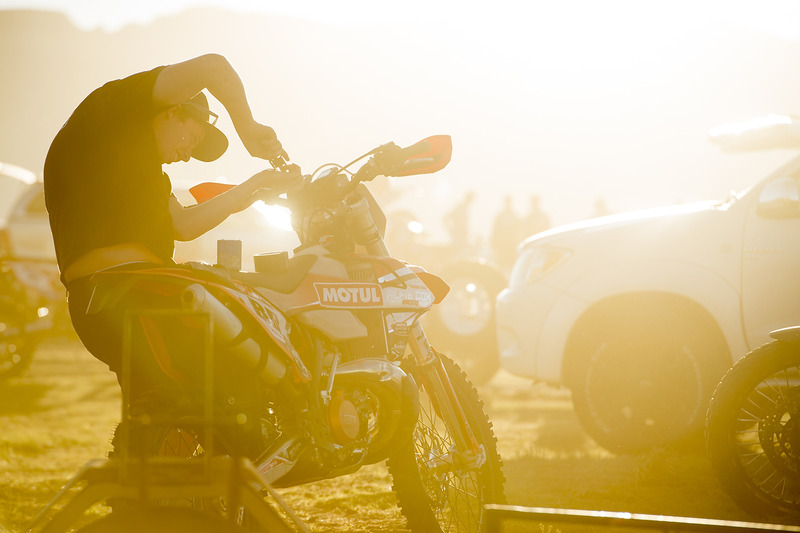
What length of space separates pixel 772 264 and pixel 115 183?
4.24m

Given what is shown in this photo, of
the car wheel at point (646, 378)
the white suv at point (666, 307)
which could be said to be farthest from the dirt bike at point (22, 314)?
the car wheel at point (646, 378)

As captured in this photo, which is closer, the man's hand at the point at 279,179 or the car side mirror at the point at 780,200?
the man's hand at the point at 279,179

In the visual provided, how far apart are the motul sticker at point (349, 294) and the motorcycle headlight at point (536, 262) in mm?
3220

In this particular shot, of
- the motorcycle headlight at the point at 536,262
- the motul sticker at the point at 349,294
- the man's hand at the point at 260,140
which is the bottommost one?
the motorcycle headlight at the point at 536,262

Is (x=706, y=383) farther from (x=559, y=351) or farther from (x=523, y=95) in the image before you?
(x=523, y=95)

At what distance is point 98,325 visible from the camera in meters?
3.19

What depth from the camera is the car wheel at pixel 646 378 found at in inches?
234

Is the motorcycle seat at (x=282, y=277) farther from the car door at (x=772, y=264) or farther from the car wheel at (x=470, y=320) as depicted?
the car wheel at (x=470, y=320)

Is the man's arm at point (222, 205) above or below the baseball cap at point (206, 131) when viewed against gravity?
below

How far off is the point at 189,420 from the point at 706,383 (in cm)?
402

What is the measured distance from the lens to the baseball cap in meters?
3.43

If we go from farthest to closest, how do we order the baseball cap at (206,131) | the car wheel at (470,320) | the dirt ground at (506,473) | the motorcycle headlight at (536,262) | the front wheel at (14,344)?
1. the front wheel at (14,344)
2. the car wheel at (470,320)
3. the motorcycle headlight at (536,262)
4. the dirt ground at (506,473)
5. the baseball cap at (206,131)

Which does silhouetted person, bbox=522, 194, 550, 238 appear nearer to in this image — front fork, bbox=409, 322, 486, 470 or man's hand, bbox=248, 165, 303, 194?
front fork, bbox=409, 322, 486, 470

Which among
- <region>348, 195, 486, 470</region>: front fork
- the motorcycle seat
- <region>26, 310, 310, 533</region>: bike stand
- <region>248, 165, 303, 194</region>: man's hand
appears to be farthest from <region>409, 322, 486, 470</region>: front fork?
<region>26, 310, 310, 533</region>: bike stand
